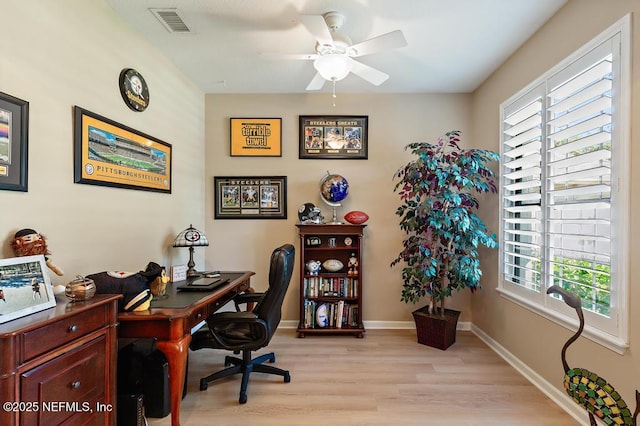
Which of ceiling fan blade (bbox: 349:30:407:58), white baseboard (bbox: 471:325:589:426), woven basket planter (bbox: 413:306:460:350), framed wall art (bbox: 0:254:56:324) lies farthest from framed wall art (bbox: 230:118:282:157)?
white baseboard (bbox: 471:325:589:426)

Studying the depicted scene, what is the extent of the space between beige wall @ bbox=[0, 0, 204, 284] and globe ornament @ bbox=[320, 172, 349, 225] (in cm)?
165

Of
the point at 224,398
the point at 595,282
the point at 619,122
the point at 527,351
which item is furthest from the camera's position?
the point at 527,351

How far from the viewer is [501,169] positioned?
119 inches

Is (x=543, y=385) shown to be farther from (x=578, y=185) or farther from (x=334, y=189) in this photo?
(x=334, y=189)

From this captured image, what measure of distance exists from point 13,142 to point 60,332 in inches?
38.1

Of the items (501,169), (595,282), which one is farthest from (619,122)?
(501,169)

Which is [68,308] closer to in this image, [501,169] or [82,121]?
[82,121]

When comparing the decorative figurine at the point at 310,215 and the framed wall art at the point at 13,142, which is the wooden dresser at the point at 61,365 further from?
the decorative figurine at the point at 310,215

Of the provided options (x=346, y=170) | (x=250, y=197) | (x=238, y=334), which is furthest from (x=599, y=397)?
(x=250, y=197)

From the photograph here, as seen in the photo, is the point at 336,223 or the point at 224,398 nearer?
the point at 224,398

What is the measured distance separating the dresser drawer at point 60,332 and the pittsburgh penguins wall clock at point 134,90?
1596 mm

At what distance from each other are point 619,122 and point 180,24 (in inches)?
116

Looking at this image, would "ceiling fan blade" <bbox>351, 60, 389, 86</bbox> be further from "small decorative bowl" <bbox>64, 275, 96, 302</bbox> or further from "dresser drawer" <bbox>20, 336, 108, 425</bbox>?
"dresser drawer" <bbox>20, 336, 108, 425</bbox>

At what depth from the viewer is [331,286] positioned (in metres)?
3.54
